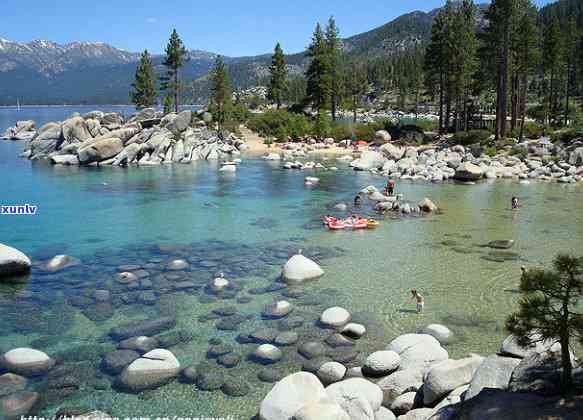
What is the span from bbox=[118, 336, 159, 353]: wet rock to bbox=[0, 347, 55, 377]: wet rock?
5.74ft

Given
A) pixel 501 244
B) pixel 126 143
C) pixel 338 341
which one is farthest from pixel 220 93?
pixel 338 341

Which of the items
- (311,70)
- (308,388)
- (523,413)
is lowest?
(308,388)

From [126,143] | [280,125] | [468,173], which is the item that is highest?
[280,125]

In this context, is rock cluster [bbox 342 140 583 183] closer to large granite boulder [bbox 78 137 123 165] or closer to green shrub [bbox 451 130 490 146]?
green shrub [bbox 451 130 490 146]

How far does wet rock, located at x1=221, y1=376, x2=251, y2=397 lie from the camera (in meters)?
11.0

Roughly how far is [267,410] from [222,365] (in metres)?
3.18

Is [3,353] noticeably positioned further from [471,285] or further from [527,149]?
[527,149]

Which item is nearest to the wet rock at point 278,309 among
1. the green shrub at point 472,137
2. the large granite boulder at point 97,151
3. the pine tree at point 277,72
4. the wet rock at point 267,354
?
the wet rock at point 267,354

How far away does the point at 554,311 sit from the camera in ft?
23.4

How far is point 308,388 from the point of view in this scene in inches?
371

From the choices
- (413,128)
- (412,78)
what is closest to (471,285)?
(413,128)

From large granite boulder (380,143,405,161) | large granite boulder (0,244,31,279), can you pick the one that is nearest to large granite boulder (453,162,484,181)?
large granite boulder (380,143,405,161)

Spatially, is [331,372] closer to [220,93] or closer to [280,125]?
[220,93]

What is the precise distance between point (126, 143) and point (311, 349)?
52587 millimetres
